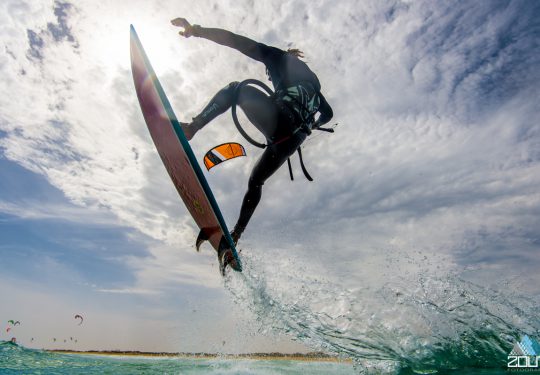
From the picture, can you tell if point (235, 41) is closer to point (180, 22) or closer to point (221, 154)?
point (180, 22)

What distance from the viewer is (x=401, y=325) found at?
5.11 meters

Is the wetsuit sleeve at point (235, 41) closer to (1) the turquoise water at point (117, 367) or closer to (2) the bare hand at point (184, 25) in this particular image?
(2) the bare hand at point (184, 25)

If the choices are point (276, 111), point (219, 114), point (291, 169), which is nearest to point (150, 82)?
point (219, 114)

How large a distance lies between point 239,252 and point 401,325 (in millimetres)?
3410

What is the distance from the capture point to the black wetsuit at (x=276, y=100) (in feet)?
11.7

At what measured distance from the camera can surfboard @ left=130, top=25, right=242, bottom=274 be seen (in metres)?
3.47

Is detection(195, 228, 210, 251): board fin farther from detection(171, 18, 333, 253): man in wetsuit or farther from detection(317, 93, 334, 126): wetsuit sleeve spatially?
detection(317, 93, 334, 126): wetsuit sleeve

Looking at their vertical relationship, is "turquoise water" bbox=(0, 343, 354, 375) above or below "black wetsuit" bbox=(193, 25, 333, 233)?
below

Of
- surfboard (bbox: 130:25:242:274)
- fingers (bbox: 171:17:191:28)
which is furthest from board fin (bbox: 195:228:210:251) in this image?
fingers (bbox: 171:17:191:28)

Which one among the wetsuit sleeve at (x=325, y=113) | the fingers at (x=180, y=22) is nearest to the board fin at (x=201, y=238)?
the wetsuit sleeve at (x=325, y=113)

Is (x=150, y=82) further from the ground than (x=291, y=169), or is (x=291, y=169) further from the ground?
(x=150, y=82)

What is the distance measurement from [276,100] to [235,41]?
3.06 ft

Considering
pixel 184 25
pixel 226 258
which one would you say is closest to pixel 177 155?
pixel 184 25

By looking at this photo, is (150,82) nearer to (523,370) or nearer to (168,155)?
(168,155)
